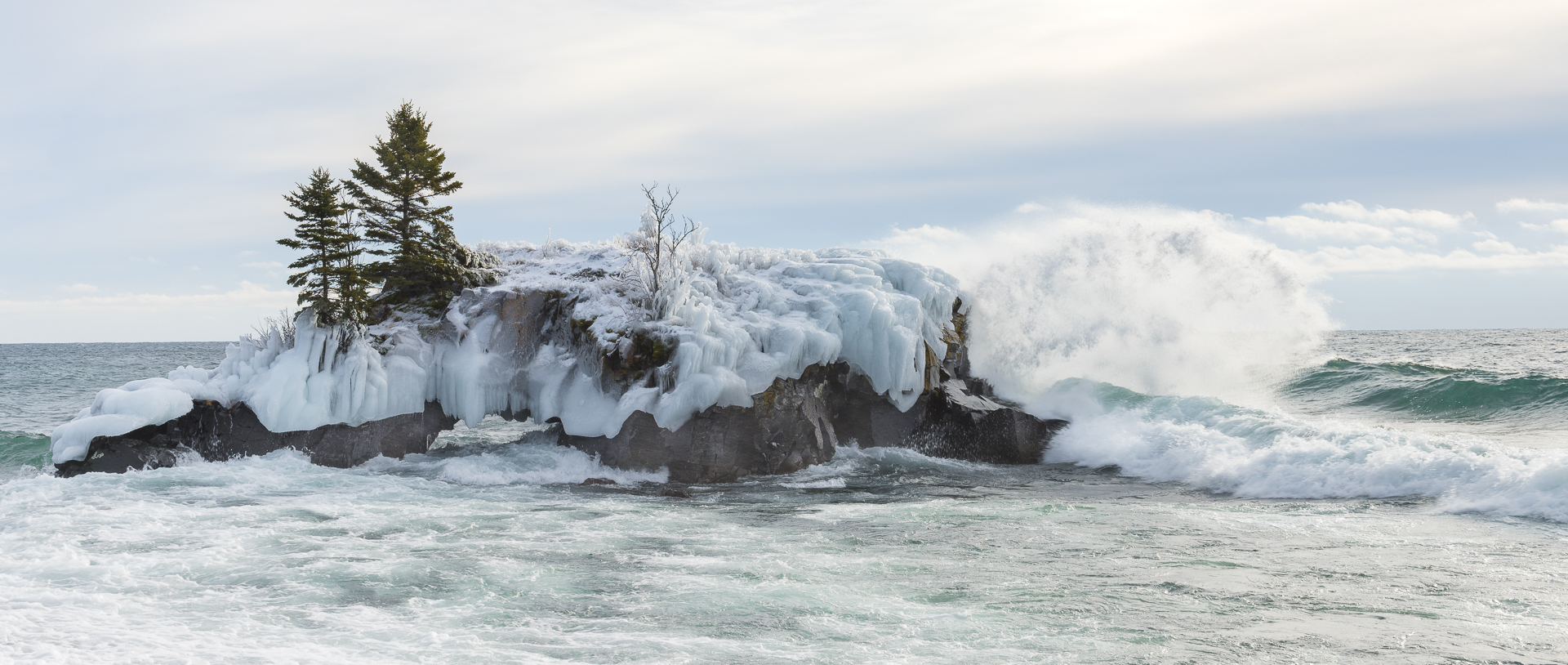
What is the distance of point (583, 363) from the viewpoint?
1627 centimetres

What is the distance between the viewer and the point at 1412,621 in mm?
7211

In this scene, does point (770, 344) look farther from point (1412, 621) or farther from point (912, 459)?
point (1412, 621)

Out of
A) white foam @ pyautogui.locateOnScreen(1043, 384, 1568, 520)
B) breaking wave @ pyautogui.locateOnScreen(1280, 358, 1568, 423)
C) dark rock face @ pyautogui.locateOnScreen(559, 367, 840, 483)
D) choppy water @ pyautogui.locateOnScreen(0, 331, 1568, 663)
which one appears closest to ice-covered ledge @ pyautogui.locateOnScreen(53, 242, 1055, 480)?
dark rock face @ pyautogui.locateOnScreen(559, 367, 840, 483)

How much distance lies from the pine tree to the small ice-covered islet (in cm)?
94

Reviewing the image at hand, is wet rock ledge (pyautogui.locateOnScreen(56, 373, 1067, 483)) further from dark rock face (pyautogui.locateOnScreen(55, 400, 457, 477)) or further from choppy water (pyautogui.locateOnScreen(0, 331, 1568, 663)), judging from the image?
choppy water (pyautogui.locateOnScreen(0, 331, 1568, 663))

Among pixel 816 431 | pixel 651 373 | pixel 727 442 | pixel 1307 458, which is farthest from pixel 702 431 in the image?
pixel 1307 458

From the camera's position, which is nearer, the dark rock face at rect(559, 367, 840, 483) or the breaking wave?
the dark rock face at rect(559, 367, 840, 483)

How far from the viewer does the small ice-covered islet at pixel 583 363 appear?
15.0m

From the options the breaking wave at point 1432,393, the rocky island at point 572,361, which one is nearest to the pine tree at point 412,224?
the rocky island at point 572,361

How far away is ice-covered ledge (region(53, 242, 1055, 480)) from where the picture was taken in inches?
594

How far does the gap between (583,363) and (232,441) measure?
20.2 ft

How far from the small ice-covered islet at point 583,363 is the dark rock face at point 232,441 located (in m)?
0.20

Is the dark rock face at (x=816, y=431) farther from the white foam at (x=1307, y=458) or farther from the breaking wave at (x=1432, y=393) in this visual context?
the breaking wave at (x=1432, y=393)

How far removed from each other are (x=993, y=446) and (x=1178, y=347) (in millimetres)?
7480
